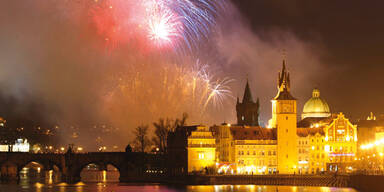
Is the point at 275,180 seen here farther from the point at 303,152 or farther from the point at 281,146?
the point at 303,152

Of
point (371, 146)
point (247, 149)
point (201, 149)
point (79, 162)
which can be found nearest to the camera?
point (201, 149)

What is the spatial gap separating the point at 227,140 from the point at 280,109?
1319 cm

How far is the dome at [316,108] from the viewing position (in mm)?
194312

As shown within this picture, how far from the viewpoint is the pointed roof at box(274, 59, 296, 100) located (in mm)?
155000

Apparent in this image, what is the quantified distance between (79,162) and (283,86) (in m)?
48.8

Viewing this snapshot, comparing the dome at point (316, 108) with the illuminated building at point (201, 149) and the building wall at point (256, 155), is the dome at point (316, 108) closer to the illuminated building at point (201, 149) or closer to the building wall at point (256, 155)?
the building wall at point (256, 155)

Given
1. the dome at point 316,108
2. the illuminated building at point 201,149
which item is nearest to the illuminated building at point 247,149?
the illuminated building at point 201,149

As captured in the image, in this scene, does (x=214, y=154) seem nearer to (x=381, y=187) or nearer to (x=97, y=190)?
(x=97, y=190)

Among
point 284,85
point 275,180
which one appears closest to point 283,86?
point 284,85

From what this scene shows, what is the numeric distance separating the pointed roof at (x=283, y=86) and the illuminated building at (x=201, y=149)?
63.2 ft

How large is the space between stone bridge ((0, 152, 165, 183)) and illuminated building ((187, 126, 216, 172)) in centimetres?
1281

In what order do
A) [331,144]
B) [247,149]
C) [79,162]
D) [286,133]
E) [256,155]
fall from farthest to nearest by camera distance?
[79,162] → [331,144] → [286,133] → [256,155] → [247,149]

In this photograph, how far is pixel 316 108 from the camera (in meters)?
195

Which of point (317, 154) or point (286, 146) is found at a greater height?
point (286, 146)
